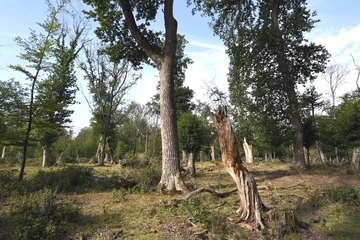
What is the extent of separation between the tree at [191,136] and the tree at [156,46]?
3982mm

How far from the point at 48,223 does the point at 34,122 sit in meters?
6.50

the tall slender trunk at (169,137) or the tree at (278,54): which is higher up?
the tree at (278,54)

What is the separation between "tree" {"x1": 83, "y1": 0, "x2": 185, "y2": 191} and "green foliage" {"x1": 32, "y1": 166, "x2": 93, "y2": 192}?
3.08 metres

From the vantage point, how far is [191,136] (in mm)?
12797

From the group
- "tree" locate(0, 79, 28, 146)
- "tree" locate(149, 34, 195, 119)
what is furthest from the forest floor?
"tree" locate(149, 34, 195, 119)

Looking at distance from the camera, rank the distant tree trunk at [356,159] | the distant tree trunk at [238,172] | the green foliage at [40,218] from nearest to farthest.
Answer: the green foliage at [40,218], the distant tree trunk at [238,172], the distant tree trunk at [356,159]

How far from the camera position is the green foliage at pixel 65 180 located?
822cm

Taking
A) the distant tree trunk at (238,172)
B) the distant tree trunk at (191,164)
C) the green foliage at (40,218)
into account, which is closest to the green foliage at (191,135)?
the distant tree trunk at (191,164)

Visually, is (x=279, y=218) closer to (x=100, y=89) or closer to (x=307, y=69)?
(x=307, y=69)

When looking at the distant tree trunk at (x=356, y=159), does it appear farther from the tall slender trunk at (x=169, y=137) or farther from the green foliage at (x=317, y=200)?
the tall slender trunk at (x=169, y=137)

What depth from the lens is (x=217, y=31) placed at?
15.1 meters

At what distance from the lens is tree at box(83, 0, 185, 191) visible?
8.16 metres

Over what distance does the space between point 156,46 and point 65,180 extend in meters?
6.41

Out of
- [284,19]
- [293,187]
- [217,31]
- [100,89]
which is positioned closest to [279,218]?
[293,187]
